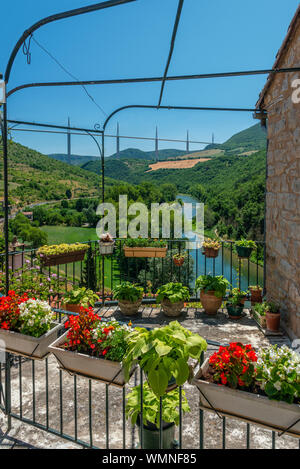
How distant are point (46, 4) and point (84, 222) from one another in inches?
1551

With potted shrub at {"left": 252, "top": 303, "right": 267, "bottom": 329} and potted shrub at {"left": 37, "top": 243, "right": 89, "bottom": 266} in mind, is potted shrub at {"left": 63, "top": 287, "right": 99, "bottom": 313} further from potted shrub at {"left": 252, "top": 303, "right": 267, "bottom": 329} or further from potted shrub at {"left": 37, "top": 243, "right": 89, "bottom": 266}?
potted shrub at {"left": 252, "top": 303, "right": 267, "bottom": 329}

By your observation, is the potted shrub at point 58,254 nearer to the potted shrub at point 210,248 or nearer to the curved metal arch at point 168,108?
the curved metal arch at point 168,108

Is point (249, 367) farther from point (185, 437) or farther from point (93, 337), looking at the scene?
point (185, 437)

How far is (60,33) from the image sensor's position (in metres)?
3.62

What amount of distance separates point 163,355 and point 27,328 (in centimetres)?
108

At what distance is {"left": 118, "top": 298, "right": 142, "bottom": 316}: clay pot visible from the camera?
4924 mm

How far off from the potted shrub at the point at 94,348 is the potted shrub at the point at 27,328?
0.19 metres

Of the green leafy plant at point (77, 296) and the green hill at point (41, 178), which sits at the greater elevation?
the green hill at point (41, 178)

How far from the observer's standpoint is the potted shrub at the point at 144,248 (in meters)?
5.24

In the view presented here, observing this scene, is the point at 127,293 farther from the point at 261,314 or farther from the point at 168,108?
the point at 168,108

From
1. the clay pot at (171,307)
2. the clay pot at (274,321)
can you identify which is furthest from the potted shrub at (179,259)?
the clay pot at (274,321)

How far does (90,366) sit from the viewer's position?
1.94 m

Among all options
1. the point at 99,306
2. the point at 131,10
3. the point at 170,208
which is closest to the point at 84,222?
the point at 170,208

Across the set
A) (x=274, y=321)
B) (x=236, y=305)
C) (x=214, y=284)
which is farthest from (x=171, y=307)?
(x=274, y=321)
